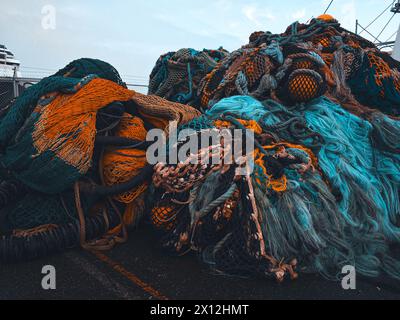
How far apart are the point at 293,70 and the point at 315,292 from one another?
7.71ft

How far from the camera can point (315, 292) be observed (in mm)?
2287

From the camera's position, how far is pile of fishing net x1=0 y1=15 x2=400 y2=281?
2518 millimetres

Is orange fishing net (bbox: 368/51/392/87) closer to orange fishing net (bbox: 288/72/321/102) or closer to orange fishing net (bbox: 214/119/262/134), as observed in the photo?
orange fishing net (bbox: 288/72/321/102)

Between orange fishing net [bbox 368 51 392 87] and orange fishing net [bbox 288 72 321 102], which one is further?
orange fishing net [bbox 368 51 392 87]

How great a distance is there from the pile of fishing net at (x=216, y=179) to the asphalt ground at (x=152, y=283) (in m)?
0.10

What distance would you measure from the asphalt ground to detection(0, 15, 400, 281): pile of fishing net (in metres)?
0.10

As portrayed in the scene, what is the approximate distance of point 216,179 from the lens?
2621mm

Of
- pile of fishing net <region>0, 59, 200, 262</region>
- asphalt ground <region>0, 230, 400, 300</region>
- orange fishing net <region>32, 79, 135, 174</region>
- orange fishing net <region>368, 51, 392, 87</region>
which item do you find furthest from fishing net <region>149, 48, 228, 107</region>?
asphalt ground <region>0, 230, 400, 300</region>

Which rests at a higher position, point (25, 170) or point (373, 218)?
point (25, 170)

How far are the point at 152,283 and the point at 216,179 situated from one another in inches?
35.5

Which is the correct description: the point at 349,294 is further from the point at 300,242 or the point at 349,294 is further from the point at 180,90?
the point at 180,90

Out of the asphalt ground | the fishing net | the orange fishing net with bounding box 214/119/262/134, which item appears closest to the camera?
the asphalt ground
